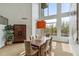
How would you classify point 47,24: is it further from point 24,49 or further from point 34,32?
point 24,49

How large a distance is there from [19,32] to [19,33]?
2 centimetres

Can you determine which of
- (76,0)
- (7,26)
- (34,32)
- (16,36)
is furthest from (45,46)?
(76,0)

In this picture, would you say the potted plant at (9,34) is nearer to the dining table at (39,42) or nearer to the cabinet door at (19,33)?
the cabinet door at (19,33)

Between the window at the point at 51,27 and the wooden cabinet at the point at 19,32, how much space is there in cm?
41

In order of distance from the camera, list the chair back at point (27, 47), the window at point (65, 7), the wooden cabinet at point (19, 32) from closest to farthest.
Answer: the window at point (65, 7), the chair back at point (27, 47), the wooden cabinet at point (19, 32)

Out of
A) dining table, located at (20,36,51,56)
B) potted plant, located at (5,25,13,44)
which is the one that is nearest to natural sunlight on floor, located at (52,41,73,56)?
dining table, located at (20,36,51,56)

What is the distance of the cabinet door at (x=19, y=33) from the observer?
1.78m

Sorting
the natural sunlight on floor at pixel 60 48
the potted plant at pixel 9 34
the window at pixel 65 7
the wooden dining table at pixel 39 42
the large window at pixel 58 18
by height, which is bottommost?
the natural sunlight on floor at pixel 60 48

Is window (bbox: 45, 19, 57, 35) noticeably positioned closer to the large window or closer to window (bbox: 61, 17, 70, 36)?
the large window

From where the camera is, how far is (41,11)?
186 centimetres

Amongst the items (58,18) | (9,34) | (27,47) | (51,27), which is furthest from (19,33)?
(58,18)

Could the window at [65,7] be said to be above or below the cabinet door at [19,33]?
above

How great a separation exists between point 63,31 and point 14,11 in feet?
3.00

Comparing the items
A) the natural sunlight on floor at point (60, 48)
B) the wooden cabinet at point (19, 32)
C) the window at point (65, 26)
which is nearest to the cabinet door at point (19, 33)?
the wooden cabinet at point (19, 32)
